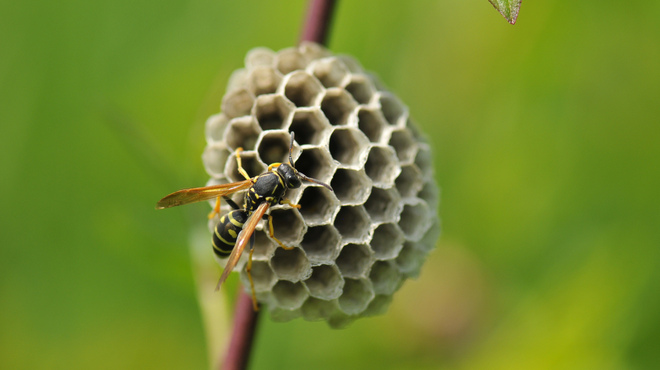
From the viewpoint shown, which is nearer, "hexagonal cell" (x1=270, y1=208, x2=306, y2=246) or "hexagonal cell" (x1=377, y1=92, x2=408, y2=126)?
"hexagonal cell" (x1=270, y1=208, x2=306, y2=246)

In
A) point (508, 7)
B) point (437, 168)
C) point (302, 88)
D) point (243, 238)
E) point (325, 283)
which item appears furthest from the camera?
point (437, 168)

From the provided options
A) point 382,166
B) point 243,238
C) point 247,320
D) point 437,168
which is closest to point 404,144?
point 382,166

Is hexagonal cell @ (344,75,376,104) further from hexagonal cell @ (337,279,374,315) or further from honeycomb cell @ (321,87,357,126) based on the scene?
hexagonal cell @ (337,279,374,315)

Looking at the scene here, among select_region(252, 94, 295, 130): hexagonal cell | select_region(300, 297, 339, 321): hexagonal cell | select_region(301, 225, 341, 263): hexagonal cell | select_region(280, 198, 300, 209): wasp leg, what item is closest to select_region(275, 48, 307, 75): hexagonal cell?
select_region(252, 94, 295, 130): hexagonal cell

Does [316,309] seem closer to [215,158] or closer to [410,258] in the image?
[410,258]

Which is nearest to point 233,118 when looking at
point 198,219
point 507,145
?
point 198,219

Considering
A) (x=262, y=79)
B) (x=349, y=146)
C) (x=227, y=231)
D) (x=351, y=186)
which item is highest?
(x=262, y=79)
